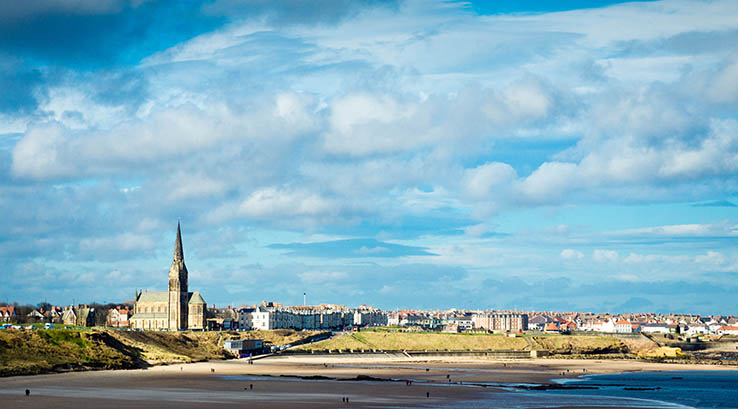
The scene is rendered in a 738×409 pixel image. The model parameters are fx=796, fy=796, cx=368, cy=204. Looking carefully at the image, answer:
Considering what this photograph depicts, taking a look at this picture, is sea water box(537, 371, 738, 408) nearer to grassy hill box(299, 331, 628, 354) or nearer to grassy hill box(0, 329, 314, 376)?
grassy hill box(0, 329, 314, 376)

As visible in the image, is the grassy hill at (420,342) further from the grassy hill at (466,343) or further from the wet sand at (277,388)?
the wet sand at (277,388)

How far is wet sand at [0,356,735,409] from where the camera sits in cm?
6084

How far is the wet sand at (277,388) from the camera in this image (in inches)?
2395

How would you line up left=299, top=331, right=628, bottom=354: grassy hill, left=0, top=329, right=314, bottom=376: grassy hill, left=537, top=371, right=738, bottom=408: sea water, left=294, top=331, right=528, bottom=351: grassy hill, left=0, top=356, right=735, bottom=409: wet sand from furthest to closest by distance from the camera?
1. left=299, top=331, right=628, bottom=354: grassy hill
2. left=294, top=331, right=528, bottom=351: grassy hill
3. left=0, top=329, right=314, bottom=376: grassy hill
4. left=537, top=371, right=738, bottom=408: sea water
5. left=0, top=356, right=735, bottom=409: wet sand


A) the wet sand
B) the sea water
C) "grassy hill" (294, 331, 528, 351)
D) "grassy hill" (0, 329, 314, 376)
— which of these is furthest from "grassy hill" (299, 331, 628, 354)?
the sea water

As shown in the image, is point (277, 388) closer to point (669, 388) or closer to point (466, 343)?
A: point (669, 388)

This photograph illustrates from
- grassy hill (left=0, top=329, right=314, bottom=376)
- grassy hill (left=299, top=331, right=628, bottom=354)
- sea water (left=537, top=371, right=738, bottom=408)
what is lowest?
sea water (left=537, top=371, right=738, bottom=408)

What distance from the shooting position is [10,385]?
7106 cm

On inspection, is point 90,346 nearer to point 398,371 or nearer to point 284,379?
point 284,379

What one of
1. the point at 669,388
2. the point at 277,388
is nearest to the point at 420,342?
the point at 669,388

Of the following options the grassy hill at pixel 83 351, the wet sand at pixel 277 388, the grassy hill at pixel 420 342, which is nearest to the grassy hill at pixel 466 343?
the grassy hill at pixel 420 342

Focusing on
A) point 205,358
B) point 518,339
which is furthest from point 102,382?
point 518,339

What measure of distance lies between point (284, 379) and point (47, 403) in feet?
111

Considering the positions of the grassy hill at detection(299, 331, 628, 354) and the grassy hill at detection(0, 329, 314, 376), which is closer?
the grassy hill at detection(0, 329, 314, 376)
